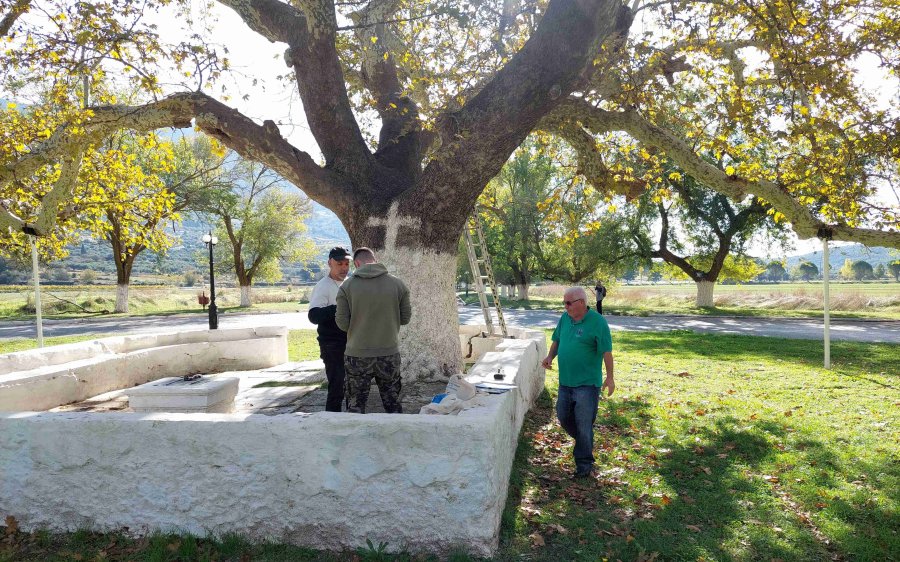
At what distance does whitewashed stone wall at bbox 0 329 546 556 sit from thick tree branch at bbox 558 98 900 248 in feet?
A: 22.8

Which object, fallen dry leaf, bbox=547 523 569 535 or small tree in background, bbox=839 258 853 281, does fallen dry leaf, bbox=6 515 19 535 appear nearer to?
fallen dry leaf, bbox=547 523 569 535

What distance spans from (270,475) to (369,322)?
4.94ft

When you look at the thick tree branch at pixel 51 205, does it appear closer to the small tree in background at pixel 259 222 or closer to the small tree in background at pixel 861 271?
the small tree in background at pixel 259 222

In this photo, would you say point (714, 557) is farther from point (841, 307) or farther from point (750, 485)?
point (841, 307)

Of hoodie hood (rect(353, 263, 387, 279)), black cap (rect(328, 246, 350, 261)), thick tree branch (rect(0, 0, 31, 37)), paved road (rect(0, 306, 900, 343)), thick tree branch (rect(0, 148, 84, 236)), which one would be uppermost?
thick tree branch (rect(0, 0, 31, 37))

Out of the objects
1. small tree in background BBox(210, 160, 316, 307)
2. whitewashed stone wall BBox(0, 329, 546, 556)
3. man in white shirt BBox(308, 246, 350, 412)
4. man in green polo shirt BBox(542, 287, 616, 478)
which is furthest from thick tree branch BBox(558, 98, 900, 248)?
small tree in background BBox(210, 160, 316, 307)

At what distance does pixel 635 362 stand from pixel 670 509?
316 inches

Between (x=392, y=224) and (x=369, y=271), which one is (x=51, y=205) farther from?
(x=369, y=271)

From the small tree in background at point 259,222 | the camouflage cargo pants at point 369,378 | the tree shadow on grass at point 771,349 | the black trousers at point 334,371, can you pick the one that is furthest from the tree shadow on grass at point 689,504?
the small tree in background at point 259,222

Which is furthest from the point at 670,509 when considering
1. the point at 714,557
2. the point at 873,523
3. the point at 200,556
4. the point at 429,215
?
the point at 429,215

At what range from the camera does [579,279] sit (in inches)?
1503

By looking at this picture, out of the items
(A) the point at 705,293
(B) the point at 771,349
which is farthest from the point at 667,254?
(B) the point at 771,349

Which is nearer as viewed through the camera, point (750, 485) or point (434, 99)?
point (750, 485)

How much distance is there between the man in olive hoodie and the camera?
15.8ft
